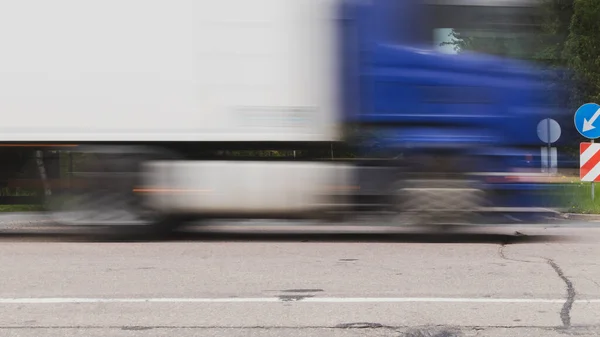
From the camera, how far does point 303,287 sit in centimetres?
708

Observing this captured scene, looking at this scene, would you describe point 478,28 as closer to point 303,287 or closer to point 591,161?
point 303,287

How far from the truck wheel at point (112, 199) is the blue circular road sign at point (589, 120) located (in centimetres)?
805

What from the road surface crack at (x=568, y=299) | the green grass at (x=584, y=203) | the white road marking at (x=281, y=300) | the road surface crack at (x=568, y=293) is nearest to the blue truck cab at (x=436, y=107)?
the road surface crack at (x=568, y=293)

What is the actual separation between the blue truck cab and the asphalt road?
2.10 ft

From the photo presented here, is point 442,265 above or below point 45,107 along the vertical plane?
below

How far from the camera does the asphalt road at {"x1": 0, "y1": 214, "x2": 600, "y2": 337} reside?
568 cm

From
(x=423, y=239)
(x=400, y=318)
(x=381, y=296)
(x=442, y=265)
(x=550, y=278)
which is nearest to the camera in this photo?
(x=400, y=318)

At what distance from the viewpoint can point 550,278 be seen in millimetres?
7477

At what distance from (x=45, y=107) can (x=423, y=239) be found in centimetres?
407

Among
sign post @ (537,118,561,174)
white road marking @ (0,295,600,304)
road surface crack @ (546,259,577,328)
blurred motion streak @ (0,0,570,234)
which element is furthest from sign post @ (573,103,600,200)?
white road marking @ (0,295,600,304)

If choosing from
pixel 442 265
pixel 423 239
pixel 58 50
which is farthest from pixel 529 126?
pixel 58 50

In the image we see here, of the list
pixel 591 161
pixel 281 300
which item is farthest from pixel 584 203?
pixel 281 300

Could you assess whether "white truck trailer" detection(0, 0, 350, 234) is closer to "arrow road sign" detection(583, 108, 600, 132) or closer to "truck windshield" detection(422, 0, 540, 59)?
"truck windshield" detection(422, 0, 540, 59)

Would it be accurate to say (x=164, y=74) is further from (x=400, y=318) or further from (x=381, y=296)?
(x=400, y=318)
